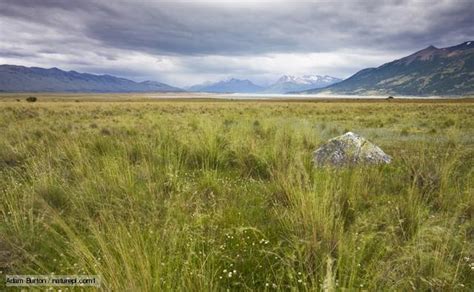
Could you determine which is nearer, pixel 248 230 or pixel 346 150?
pixel 248 230

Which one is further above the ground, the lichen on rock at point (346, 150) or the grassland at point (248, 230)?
the lichen on rock at point (346, 150)

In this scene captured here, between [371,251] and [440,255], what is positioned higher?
[440,255]

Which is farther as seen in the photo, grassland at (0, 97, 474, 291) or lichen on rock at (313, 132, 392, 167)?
lichen on rock at (313, 132, 392, 167)

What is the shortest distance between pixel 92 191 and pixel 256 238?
2.65 metres

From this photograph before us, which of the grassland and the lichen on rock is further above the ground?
the lichen on rock

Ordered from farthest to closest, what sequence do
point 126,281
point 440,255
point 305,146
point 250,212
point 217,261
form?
point 305,146 < point 250,212 < point 217,261 < point 440,255 < point 126,281

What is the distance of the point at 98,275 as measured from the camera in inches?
83.0

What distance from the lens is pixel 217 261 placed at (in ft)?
9.52

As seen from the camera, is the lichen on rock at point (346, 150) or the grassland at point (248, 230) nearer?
the grassland at point (248, 230)

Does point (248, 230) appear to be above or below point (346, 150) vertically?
below

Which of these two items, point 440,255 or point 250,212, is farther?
point 250,212

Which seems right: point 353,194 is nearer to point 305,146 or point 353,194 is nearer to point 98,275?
point 98,275

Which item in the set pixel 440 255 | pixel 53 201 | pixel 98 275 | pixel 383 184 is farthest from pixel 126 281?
pixel 383 184

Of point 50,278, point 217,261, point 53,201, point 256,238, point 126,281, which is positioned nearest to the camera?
point 126,281
